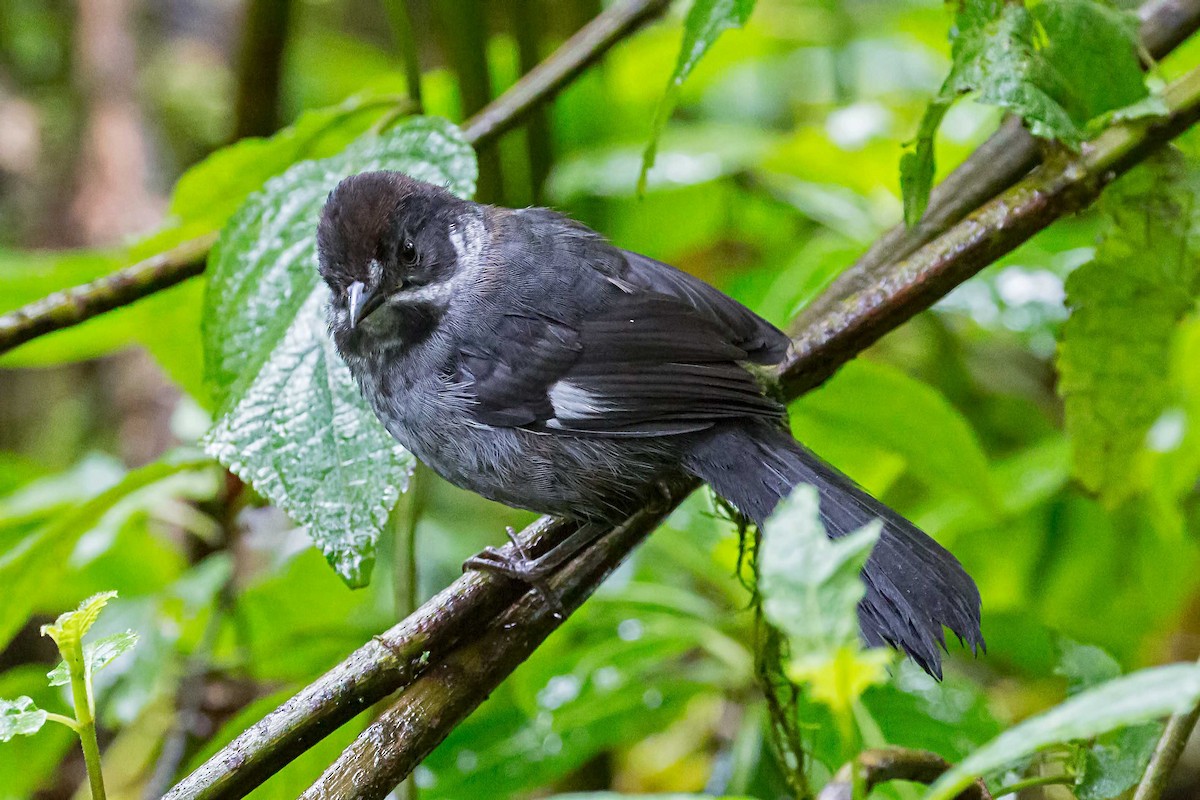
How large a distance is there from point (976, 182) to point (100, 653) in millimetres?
1700

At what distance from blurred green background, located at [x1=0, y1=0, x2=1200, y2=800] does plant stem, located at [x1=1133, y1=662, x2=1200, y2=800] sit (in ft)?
1.09

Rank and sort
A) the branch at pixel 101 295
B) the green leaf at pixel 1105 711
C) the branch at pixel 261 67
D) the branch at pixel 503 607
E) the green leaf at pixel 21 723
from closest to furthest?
the green leaf at pixel 1105 711, the green leaf at pixel 21 723, the branch at pixel 503 607, the branch at pixel 101 295, the branch at pixel 261 67

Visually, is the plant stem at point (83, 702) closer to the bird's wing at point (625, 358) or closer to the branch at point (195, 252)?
the branch at point (195, 252)

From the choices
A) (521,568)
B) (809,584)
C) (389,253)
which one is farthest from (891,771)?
(389,253)

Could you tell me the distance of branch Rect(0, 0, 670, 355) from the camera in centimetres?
198

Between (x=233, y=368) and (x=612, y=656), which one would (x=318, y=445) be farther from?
(x=612, y=656)

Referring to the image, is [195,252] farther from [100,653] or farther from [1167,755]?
[1167,755]

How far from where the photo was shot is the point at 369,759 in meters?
1.38

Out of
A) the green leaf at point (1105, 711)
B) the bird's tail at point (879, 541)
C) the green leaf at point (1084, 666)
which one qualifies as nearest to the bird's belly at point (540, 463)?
the bird's tail at point (879, 541)

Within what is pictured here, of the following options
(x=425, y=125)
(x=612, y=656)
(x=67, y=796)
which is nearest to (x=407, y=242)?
(x=425, y=125)

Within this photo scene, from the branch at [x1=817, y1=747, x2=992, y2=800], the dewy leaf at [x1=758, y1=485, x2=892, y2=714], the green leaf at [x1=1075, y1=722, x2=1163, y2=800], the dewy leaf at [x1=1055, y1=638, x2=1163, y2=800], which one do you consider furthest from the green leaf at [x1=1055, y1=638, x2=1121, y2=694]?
the dewy leaf at [x1=758, y1=485, x2=892, y2=714]

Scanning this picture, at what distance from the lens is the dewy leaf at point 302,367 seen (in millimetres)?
1637

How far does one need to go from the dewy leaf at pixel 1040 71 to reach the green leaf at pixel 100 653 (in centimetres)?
134

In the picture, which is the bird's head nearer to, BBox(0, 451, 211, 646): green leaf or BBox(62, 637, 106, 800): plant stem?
BBox(0, 451, 211, 646): green leaf
